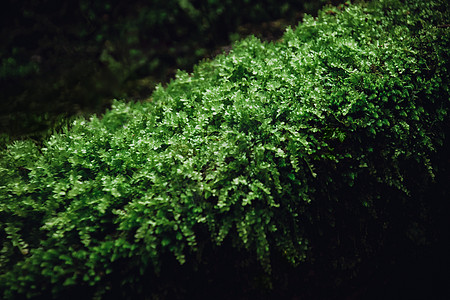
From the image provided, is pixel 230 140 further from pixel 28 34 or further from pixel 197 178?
pixel 28 34

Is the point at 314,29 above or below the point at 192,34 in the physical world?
below

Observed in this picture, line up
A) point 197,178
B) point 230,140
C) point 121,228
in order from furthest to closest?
point 230,140 < point 197,178 < point 121,228

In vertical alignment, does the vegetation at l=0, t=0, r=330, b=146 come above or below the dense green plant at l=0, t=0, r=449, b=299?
above

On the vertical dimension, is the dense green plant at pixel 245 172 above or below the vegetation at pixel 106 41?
below

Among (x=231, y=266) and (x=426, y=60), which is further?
(x=426, y=60)

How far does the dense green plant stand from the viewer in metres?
1.97

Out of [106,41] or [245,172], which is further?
[106,41]

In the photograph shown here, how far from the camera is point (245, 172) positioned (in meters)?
2.19

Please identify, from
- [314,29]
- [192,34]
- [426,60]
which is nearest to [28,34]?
[192,34]

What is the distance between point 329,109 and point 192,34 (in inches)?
176

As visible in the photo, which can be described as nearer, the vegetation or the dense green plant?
the dense green plant

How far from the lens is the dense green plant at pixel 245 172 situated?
1972mm

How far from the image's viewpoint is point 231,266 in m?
2.17

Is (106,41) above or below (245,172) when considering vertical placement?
above
